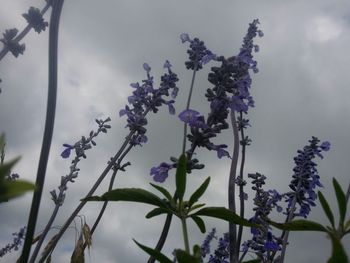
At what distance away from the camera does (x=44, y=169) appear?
1.36 m

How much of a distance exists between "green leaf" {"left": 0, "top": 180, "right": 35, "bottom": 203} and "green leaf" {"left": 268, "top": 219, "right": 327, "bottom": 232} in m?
1.00

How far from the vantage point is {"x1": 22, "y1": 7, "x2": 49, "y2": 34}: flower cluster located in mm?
2973

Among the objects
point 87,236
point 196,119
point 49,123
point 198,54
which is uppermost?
point 198,54

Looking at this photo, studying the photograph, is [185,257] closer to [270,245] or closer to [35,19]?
[35,19]

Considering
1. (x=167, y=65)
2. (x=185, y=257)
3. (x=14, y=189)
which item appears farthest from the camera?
(x=167, y=65)

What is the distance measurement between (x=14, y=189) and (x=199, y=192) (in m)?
1.25

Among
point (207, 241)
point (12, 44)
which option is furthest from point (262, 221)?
point (207, 241)

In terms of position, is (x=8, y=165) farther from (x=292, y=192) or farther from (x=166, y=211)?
(x=292, y=192)

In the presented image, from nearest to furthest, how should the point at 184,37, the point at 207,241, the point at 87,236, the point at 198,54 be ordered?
1. the point at 87,236
2. the point at 198,54
3. the point at 184,37
4. the point at 207,241

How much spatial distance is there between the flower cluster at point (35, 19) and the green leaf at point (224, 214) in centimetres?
188

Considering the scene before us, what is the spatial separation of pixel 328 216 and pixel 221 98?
77.1 inches

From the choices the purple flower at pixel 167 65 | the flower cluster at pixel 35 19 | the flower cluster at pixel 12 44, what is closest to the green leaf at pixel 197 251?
the flower cluster at pixel 35 19

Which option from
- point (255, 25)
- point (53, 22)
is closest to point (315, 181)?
point (255, 25)

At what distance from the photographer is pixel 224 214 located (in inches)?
66.2
